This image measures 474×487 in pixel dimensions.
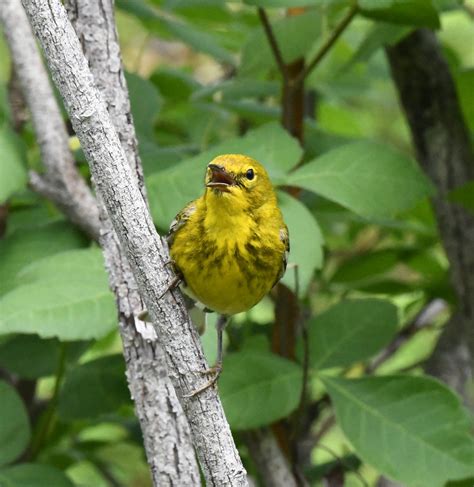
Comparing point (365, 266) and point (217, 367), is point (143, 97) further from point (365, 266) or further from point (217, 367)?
point (217, 367)

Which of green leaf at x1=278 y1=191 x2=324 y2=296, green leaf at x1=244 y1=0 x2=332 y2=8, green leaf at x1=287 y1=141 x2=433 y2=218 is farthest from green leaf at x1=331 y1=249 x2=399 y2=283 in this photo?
green leaf at x1=244 y1=0 x2=332 y2=8

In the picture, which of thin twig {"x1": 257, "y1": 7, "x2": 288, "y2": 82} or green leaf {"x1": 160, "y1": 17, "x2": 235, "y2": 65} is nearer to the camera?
thin twig {"x1": 257, "y1": 7, "x2": 288, "y2": 82}

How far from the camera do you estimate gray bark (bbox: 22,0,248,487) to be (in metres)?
1.38

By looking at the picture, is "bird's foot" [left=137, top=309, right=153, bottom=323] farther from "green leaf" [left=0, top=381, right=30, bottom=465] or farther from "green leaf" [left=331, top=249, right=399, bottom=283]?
"green leaf" [left=331, top=249, right=399, bottom=283]

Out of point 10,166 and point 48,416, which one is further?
point 48,416

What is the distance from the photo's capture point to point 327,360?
2172 millimetres

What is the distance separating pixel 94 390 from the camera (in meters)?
2.26

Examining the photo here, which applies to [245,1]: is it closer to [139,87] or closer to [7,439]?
[139,87]

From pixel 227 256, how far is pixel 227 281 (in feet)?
0.16

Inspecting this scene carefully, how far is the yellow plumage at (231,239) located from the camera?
1.83 m

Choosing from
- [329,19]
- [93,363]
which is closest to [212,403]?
[93,363]

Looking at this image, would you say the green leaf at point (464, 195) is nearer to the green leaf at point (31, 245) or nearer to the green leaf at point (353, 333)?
the green leaf at point (353, 333)

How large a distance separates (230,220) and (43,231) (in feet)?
1.87

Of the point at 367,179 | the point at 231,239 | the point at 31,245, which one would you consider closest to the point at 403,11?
the point at 367,179
